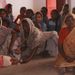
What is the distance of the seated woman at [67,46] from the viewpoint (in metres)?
5.18

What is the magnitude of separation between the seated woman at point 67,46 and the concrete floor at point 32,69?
1.99ft

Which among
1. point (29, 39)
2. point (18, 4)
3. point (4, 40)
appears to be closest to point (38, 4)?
point (18, 4)

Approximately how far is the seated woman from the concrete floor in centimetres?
61

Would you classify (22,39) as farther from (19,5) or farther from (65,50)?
(19,5)

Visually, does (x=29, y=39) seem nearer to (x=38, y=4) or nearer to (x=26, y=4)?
(x=26, y=4)

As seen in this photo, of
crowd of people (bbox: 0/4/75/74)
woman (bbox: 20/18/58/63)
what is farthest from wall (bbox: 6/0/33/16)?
woman (bbox: 20/18/58/63)

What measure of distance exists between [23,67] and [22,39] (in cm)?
75

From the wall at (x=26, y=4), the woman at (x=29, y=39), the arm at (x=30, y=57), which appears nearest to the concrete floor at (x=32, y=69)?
the arm at (x=30, y=57)

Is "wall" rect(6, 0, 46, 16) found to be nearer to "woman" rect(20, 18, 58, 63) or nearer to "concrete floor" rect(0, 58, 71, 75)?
"woman" rect(20, 18, 58, 63)

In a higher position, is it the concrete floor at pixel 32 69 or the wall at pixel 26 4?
the wall at pixel 26 4

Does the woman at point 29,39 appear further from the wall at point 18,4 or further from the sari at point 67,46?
the wall at point 18,4

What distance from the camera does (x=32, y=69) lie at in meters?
6.35

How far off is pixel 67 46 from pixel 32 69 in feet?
4.41

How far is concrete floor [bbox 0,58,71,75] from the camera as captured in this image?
19.8 ft
